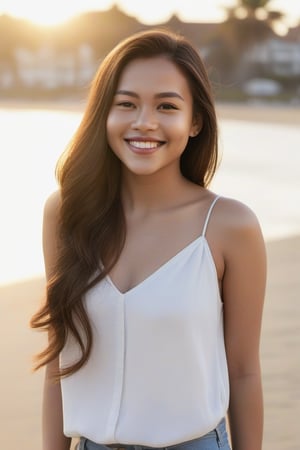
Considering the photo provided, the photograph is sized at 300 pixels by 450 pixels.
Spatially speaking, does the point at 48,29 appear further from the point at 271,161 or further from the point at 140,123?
the point at 140,123

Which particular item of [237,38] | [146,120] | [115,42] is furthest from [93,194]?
[115,42]

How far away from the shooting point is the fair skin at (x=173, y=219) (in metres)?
2.16

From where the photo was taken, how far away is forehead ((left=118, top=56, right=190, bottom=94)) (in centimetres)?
216

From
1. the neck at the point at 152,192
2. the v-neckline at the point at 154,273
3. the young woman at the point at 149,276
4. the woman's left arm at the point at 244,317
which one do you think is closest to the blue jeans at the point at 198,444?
the young woman at the point at 149,276

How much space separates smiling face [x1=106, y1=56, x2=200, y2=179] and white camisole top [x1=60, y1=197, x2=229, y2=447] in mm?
200

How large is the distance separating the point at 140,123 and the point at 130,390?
1.84 feet

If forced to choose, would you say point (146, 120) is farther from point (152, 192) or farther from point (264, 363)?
point (264, 363)

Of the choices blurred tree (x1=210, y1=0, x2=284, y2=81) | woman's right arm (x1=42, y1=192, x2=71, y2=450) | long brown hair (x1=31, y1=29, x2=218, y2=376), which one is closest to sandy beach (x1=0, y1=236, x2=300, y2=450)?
woman's right arm (x1=42, y1=192, x2=71, y2=450)

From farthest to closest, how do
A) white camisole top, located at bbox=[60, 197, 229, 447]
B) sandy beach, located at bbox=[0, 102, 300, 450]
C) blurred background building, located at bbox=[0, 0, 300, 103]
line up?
1. blurred background building, located at bbox=[0, 0, 300, 103]
2. sandy beach, located at bbox=[0, 102, 300, 450]
3. white camisole top, located at bbox=[60, 197, 229, 447]

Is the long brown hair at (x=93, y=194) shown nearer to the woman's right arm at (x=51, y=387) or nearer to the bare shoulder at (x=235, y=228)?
the woman's right arm at (x=51, y=387)

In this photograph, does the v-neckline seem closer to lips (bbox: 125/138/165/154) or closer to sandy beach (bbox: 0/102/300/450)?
lips (bbox: 125/138/165/154)

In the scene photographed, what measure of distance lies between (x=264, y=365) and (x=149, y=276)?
407 cm

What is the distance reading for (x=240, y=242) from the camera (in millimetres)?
2160

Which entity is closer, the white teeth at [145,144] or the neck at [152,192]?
the white teeth at [145,144]
